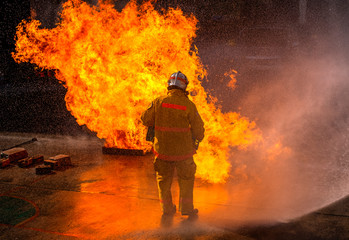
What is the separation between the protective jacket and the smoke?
1093 mm

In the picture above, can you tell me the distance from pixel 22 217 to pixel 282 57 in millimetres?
8146

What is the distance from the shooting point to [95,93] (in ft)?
20.6

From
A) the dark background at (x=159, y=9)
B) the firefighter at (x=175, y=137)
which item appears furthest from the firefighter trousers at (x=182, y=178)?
the dark background at (x=159, y=9)

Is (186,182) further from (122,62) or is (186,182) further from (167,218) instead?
(122,62)

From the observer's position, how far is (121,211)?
4.15m

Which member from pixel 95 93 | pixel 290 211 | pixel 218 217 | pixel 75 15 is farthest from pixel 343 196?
pixel 75 15

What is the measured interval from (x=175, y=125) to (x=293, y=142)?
13.5 ft

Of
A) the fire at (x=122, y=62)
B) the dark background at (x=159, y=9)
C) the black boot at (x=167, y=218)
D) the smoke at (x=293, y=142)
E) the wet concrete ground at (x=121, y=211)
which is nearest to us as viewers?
the wet concrete ground at (x=121, y=211)

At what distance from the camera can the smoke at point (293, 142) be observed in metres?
4.29

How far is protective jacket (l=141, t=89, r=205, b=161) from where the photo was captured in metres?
3.78

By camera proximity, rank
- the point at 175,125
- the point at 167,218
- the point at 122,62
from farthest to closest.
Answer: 1. the point at 122,62
2. the point at 167,218
3. the point at 175,125

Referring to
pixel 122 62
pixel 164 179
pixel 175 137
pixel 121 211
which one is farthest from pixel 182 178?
pixel 122 62

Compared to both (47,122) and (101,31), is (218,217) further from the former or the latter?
(47,122)

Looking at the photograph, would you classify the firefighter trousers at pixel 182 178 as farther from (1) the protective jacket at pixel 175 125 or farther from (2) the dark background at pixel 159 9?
(2) the dark background at pixel 159 9
